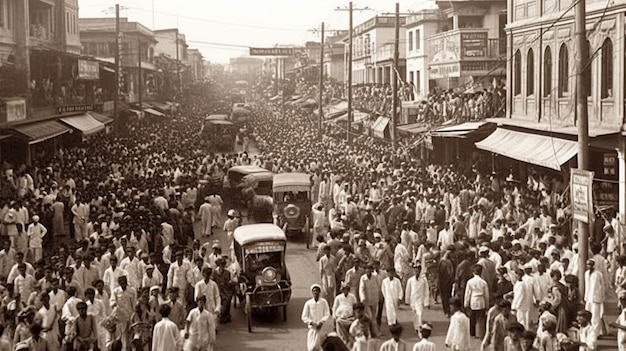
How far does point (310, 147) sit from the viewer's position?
41250mm

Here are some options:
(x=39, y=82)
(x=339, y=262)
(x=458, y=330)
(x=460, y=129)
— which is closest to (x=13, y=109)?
(x=39, y=82)

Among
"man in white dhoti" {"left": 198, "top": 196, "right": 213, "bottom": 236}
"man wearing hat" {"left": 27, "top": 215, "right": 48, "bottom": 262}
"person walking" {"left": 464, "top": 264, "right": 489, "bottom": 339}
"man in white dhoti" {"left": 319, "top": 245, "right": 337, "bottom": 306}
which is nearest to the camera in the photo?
"person walking" {"left": 464, "top": 264, "right": 489, "bottom": 339}

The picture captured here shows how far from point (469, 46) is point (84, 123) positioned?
19.7 meters

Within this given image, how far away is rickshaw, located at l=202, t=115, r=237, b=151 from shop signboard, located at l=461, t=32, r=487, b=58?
75.1 ft

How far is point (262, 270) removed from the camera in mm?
16078

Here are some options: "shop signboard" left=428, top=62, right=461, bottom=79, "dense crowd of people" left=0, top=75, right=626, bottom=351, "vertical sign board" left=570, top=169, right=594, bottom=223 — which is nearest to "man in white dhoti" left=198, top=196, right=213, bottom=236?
"dense crowd of people" left=0, top=75, right=626, bottom=351

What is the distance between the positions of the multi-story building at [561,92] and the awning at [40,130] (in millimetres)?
16653

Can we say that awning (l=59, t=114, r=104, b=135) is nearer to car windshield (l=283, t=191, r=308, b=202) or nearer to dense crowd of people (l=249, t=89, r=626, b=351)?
dense crowd of people (l=249, t=89, r=626, b=351)

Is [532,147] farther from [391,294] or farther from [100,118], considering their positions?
[100,118]

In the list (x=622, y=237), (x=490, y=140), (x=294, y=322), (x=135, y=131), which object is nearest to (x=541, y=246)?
(x=622, y=237)

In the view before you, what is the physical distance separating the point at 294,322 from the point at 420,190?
425 inches

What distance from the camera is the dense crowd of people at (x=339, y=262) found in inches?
494

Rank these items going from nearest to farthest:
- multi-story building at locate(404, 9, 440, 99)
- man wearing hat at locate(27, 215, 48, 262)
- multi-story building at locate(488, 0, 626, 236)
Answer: man wearing hat at locate(27, 215, 48, 262) < multi-story building at locate(488, 0, 626, 236) < multi-story building at locate(404, 9, 440, 99)

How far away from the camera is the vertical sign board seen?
1487cm
